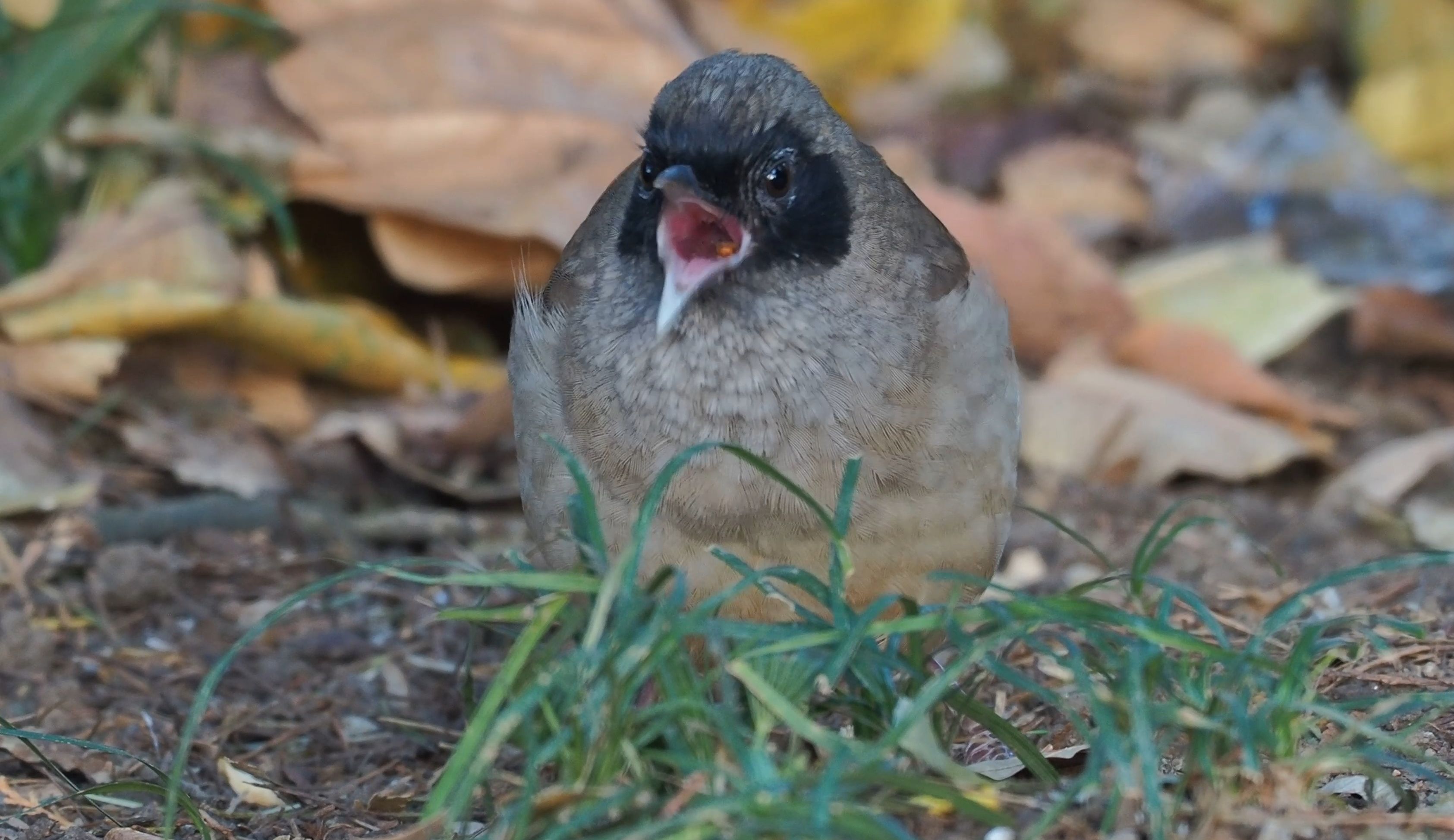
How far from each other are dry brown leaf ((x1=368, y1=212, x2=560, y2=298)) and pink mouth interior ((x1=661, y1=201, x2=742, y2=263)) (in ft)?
8.46

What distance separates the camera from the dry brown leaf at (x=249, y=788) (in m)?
3.45

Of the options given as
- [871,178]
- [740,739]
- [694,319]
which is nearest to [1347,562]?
[871,178]

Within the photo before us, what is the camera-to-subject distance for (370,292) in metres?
6.31

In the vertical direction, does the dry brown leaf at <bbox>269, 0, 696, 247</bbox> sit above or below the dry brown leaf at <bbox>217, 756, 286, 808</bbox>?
above

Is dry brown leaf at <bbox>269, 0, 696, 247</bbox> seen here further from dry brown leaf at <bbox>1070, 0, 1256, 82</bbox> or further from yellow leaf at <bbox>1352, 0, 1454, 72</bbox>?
yellow leaf at <bbox>1352, 0, 1454, 72</bbox>

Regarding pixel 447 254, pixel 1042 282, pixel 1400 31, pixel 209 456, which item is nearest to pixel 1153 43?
pixel 1400 31

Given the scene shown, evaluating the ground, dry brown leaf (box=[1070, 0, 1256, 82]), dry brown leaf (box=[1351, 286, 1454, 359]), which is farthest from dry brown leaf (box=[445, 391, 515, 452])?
dry brown leaf (box=[1070, 0, 1256, 82])

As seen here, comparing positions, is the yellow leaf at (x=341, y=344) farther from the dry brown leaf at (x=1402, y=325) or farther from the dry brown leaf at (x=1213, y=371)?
the dry brown leaf at (x=1402, y=325)

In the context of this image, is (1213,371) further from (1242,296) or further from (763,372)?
(763,372)

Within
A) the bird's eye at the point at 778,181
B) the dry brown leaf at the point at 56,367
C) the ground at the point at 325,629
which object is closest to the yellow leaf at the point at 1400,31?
the ground at the point at 325,629

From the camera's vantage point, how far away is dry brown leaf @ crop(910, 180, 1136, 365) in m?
6.45

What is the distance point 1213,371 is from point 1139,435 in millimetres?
614

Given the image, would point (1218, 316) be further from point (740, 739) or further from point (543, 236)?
point (740, 739)

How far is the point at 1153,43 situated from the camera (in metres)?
9.36
